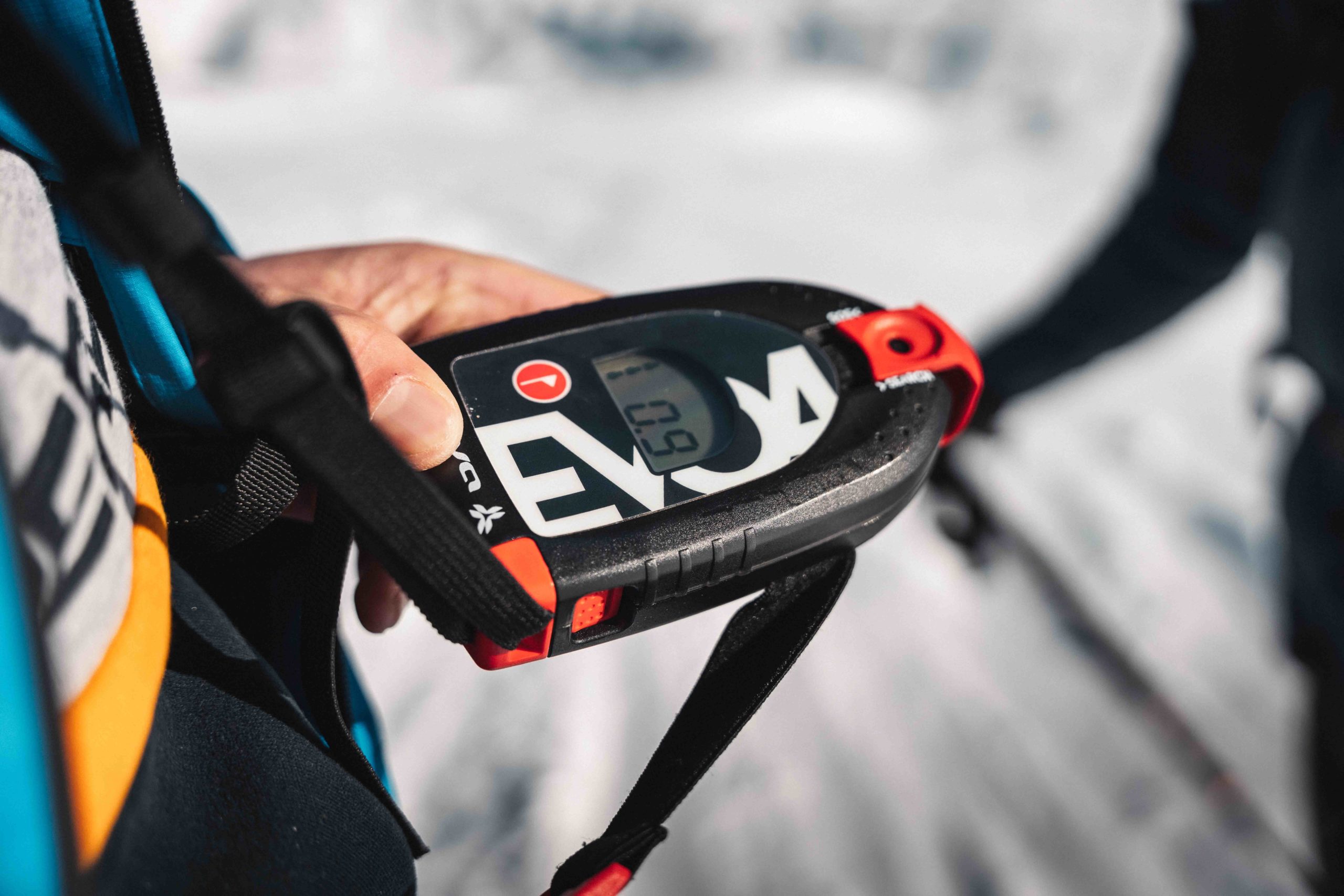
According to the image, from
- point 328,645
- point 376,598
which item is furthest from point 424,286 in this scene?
point 328,645

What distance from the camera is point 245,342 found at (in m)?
0.33

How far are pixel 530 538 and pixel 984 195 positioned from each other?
159 cm

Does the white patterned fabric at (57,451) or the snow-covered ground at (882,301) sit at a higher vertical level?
the white patterned fabric at (57,451)

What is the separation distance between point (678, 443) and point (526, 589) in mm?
145

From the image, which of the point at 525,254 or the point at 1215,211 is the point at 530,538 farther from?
the point at 525,254

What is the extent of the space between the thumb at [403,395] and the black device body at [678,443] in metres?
0.02

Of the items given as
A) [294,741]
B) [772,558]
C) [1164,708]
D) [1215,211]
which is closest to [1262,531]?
[1164,708]

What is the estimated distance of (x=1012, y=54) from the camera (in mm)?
1950

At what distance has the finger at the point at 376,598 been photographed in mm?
654

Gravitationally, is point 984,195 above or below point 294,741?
below

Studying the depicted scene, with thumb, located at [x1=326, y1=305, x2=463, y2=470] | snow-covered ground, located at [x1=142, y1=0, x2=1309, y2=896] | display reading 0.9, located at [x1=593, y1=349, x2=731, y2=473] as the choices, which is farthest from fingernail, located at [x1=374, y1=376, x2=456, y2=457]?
snow-covered ground, located at [x1=142, y1=0, x2=1309, y2=896]

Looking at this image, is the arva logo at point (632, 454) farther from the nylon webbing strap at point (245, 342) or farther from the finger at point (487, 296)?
the finger at point (487, 296)

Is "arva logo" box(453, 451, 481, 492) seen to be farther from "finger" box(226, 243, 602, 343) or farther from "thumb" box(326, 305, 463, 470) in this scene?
"finger" box(226, 243, 602, 343)

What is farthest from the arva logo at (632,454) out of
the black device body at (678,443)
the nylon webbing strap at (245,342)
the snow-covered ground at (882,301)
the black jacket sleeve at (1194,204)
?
the black jacket sleeve at (1194,204)
